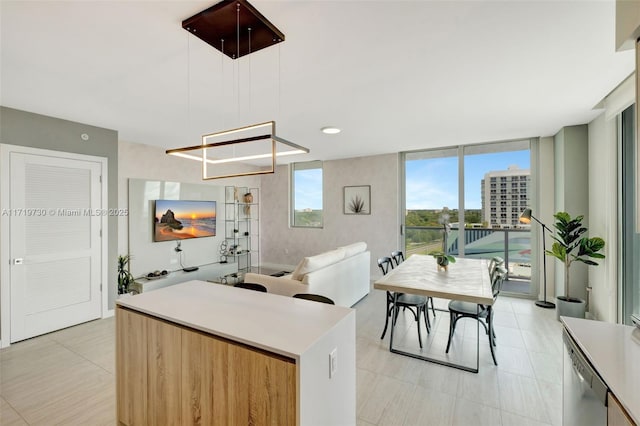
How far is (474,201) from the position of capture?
5168 millimetres

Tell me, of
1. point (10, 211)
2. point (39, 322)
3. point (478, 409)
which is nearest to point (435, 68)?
point (478, 409)

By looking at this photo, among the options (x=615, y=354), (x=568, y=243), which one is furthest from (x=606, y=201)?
(x=615, y=354)

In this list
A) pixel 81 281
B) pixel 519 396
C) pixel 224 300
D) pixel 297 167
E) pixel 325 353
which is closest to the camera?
pixel 325 353

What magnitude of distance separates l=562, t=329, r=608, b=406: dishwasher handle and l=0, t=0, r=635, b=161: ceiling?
1.87 meters

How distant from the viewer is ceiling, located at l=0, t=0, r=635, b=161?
170 centimetres

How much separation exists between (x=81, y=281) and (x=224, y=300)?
10.2 ft

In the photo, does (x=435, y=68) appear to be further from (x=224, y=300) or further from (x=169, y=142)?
(x=169, y=142)

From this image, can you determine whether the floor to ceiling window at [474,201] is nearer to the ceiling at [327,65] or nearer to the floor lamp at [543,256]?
the floor lamp at [543,256]

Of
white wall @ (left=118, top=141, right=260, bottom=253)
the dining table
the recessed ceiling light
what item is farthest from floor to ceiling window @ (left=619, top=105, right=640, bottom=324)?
white wall @ (left=118, top=141, right=260, bottom=253)

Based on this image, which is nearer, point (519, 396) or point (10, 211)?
point (519, 396)

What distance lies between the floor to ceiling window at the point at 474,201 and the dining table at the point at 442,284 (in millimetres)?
1470

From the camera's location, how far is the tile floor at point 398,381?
2080mm

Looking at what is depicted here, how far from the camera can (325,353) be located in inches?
53.0

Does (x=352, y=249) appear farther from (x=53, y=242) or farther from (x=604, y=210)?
(x=53, y=242)
